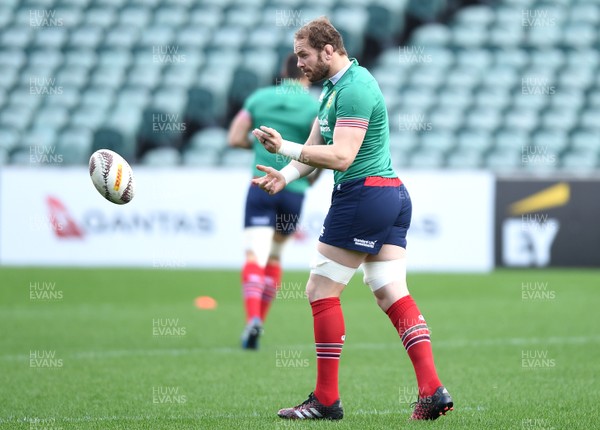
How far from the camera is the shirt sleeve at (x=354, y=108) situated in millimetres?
5496

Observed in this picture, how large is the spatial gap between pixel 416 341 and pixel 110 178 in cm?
198

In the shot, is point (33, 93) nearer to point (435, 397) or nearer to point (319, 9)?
point (319, 9)

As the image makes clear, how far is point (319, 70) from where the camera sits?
5.64 meters

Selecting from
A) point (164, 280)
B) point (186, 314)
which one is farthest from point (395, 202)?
point (164, 280)

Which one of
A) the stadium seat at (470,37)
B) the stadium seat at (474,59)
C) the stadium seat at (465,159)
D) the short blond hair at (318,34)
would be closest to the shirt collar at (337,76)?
the short blond hair at (318,34)

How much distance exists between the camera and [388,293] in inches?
229

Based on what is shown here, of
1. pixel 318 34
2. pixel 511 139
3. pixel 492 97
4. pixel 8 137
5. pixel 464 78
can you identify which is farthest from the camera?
pixel 464 78

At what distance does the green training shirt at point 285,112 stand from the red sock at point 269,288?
797mm

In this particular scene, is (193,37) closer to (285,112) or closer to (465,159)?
(465,159)

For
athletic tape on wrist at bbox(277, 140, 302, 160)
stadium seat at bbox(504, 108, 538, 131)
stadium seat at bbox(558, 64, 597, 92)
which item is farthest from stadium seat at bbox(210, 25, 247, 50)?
athletic tape on wrist at bbox(277, 140, 302, 160)

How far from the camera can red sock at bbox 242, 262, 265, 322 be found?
29.7 feet

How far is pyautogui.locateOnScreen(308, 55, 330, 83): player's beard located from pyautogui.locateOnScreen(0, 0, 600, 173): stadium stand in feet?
44.9

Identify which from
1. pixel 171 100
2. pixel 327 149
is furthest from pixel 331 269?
pixel 171 100

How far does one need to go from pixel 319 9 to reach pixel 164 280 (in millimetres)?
9738
